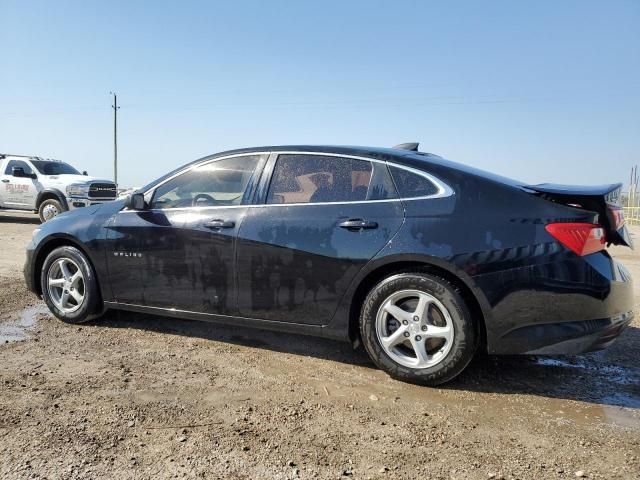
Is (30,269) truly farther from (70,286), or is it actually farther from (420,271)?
(420,271)

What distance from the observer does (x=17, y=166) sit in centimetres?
1440

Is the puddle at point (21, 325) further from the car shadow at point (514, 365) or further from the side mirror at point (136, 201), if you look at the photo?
the side mirror at point (136, 201)

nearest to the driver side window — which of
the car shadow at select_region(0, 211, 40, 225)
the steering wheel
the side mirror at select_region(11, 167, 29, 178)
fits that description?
the steering wheel

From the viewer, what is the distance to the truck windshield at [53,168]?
1440 centimetres

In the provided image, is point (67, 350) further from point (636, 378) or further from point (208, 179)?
point (636, 378)

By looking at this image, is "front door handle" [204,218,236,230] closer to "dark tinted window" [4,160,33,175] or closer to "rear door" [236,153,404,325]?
"rear door" [236,153,404,325]

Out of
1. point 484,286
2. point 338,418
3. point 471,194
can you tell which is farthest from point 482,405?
point 471,194

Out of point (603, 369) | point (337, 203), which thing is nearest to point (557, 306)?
point (603, 369)

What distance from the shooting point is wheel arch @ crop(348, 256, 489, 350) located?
3.05 m

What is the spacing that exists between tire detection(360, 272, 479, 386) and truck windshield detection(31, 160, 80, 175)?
14085 millimetres

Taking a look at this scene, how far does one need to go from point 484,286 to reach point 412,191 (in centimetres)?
78

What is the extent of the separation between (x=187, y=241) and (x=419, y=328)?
189 cm

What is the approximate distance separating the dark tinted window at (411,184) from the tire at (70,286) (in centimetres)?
279

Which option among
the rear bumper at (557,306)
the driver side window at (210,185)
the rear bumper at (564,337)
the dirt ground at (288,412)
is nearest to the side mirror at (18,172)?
the dirt ground at (288,412)
